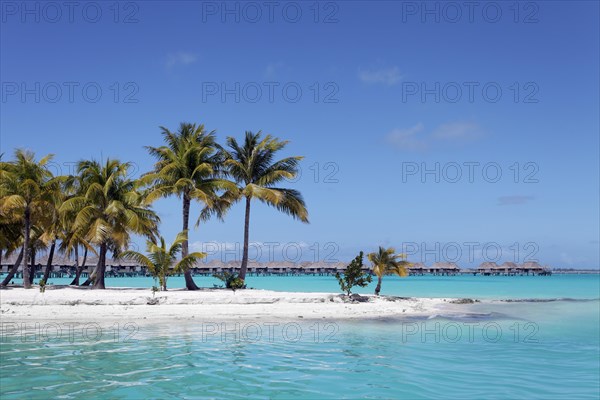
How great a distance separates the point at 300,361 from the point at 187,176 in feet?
49.7

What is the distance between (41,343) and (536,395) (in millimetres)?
12599

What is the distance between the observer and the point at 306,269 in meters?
88.2

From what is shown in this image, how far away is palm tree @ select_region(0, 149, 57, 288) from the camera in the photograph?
Answer: 23688 millimetres

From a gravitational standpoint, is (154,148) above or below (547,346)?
above

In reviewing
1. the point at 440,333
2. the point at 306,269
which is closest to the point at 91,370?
the point at 440,333

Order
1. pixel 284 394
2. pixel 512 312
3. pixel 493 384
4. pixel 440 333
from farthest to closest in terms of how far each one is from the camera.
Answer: pixel 512 312 → pixel 440 333 → pixel 493 384 → pixel 284 394

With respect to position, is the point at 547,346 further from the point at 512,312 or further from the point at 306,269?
the point at 306,269

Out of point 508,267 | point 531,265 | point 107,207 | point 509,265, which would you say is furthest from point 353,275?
point 531,265

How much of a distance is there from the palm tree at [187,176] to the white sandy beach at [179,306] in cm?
326

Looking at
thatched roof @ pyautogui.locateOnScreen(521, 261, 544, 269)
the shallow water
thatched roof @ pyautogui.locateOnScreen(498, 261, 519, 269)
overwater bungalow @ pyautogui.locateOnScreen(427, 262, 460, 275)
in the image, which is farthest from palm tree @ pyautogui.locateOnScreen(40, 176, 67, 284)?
thatched roof @ pyautogui.locateOnScreen(521, 261, 544, 269)

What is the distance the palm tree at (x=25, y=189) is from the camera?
77.7 feet

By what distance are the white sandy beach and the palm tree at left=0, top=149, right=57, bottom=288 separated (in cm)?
387

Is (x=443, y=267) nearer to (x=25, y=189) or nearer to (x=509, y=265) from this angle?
(x=509, y=265)

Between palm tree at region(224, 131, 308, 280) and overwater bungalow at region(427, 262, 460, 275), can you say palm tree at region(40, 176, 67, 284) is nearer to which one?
palm tree at region(224, 131, 308, 280)
